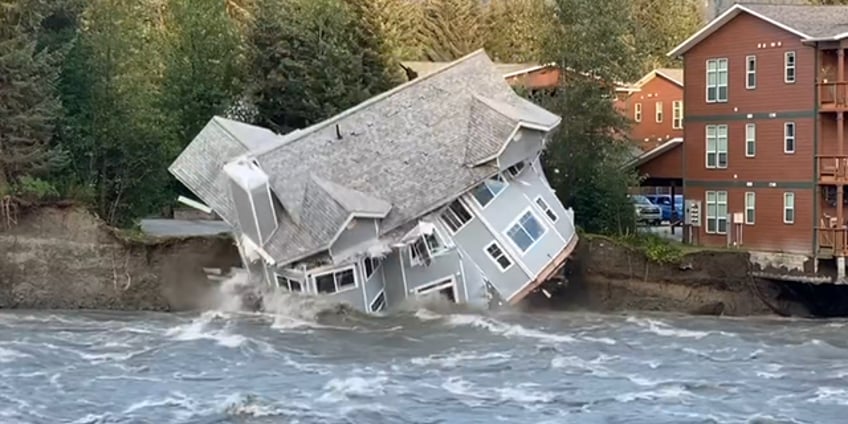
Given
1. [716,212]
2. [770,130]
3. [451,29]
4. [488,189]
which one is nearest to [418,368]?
[488,189]

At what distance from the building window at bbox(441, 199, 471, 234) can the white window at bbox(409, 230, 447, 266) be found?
95 centimetres

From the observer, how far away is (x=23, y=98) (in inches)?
2109

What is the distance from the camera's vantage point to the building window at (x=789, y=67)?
5369 cm

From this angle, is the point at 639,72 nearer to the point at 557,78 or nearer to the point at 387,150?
the point at 557,78

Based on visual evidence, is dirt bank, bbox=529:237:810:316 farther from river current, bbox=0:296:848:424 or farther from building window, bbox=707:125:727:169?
building window, bbox=707:125:727:169

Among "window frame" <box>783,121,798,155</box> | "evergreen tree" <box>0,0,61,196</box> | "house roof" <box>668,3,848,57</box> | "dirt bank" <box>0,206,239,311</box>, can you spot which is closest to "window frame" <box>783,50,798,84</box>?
"house roof" <box>668,3,848,57</box>

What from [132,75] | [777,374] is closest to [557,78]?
[132,75]

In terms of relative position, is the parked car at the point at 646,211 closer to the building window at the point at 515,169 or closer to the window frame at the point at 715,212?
the window frame at the point at 715,212

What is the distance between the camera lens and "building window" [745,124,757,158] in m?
55.4

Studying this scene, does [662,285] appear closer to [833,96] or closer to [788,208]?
[788,208]

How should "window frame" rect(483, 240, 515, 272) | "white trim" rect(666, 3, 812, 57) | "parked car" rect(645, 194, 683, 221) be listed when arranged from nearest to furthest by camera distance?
"window frame" rect(483, 240, 515, 272), "white trim" rect(666, 3, 812, 57), "parked car" rect(645, 194, 683, 221)

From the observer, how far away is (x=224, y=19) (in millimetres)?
68000

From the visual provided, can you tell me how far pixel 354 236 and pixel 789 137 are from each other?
66.5 feet

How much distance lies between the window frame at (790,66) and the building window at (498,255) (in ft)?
50.8
